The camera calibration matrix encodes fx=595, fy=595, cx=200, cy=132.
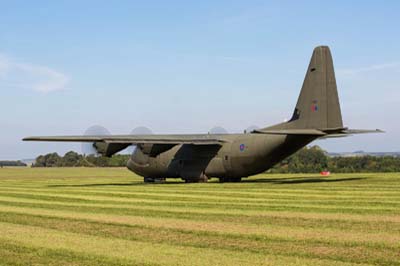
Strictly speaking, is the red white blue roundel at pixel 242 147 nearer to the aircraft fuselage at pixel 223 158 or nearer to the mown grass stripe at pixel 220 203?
the aircraft fuselage at pixel 223 158

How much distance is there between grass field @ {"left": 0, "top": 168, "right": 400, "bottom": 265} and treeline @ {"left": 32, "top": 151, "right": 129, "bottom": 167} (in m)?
90.0

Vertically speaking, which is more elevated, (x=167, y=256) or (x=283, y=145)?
(x=283, y=145)

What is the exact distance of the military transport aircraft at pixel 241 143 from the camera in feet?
122

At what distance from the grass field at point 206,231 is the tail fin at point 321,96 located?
38.0 feet

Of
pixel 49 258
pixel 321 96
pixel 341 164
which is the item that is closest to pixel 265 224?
pixel 49 258

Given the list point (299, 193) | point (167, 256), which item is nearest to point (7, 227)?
point (167, 256)

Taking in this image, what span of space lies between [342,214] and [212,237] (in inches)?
236

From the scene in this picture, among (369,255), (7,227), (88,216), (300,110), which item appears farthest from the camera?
(300,110)

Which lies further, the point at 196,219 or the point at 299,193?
the point at 299,193

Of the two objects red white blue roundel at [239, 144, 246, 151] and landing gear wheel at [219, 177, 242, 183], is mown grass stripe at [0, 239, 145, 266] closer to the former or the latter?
red white blue roundel at [239, 144, 246, 151]

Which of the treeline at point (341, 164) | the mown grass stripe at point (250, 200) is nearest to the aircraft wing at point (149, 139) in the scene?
the mown grass stripe at point (250, 200)

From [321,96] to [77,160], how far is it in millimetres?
128925

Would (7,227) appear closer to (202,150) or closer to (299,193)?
(299,193)

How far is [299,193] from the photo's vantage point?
93.0ft
